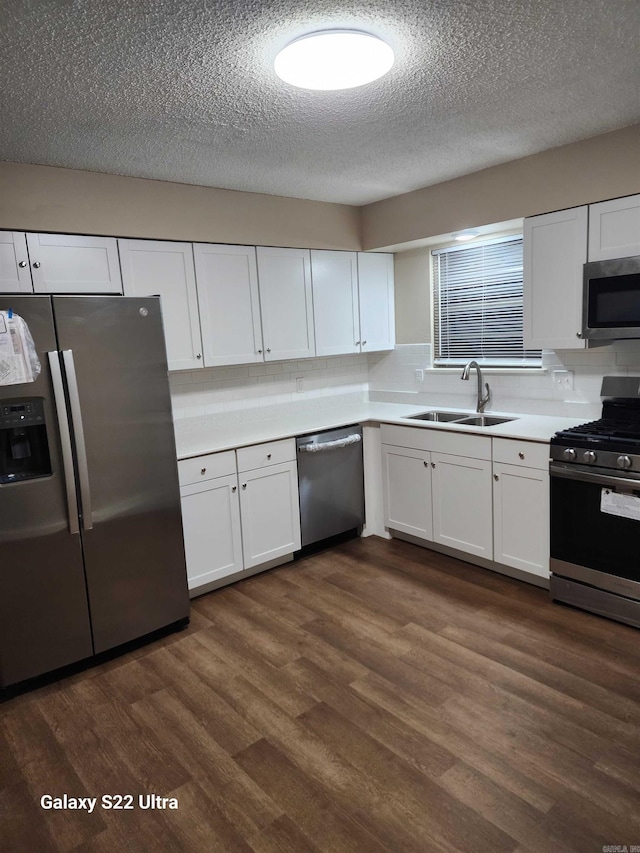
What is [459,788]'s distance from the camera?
6.36 feet

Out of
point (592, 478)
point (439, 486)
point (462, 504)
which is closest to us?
point (592, 478)

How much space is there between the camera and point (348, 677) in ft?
A: 8.52

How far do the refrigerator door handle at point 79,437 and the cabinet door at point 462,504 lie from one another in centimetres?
→ 208

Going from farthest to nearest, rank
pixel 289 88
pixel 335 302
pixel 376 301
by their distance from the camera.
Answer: pixel 376 301
pixel 335 302
pixel 289 88

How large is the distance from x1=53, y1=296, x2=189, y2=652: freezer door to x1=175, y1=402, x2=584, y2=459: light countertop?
382 millimetres

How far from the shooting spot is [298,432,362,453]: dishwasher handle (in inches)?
147

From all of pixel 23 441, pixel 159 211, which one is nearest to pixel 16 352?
pixel 23 441

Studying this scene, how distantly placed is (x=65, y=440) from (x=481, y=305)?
288 cm

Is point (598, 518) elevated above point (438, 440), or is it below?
below

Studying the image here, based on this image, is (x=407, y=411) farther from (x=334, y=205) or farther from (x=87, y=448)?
(x=87, y=448)

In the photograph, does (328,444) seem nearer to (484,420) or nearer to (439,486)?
(439,486)

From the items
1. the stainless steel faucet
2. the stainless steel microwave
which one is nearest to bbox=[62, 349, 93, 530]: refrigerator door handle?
the stainless steel faucet

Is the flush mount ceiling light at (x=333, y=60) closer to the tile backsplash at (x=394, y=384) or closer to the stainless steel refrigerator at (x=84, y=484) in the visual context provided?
the stainless steel refrigerator at (x=84, y=484)

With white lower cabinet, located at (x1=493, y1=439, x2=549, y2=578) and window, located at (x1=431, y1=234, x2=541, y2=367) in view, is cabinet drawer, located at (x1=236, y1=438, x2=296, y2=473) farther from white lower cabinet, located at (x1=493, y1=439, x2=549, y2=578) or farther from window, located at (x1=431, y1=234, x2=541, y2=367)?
window, located at (x1=431, y1=234, x2=541, y2=367)
